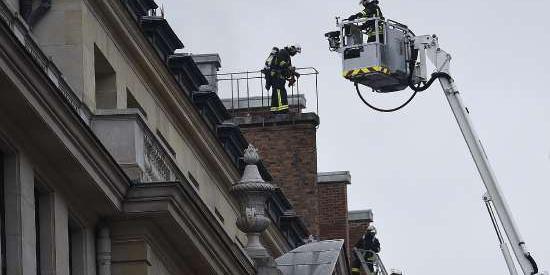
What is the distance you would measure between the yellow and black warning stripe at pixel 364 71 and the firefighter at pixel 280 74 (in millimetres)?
13754

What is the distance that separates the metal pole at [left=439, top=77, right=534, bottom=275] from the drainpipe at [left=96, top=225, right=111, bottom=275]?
17.0m

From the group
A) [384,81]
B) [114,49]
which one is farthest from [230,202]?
[114,49]

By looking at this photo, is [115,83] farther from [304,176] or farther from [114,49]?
[304,176]

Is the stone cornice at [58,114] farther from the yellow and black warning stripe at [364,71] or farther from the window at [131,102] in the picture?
the yellow and black warning stripe at [364,71]

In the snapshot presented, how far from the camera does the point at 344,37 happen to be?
59375 mm

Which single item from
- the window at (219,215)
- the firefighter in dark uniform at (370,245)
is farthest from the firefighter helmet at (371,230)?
the window at (219,215)

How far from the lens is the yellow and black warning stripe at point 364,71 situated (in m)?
58.5

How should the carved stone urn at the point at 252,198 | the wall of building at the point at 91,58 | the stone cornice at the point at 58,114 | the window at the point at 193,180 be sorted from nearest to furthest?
the stone cornice at the point at 58,114 → the wall of building at the point at 91,58 → the carved stone urn at the point at 252,198 → the window at the point at 193,180

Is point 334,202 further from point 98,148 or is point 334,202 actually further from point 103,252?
point 98,148

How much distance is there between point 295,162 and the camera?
72938 millimetres

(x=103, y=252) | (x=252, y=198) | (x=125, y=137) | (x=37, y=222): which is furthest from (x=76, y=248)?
(x=252, y=198)

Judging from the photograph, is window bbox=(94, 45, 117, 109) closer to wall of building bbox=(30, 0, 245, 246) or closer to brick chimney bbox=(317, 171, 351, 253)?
wall of building bbox=(30, 0, 245, 246)

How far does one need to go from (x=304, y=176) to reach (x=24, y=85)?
36.3 m

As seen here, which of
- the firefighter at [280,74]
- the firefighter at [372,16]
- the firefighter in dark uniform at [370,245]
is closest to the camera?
the firefighter at [372,16]
